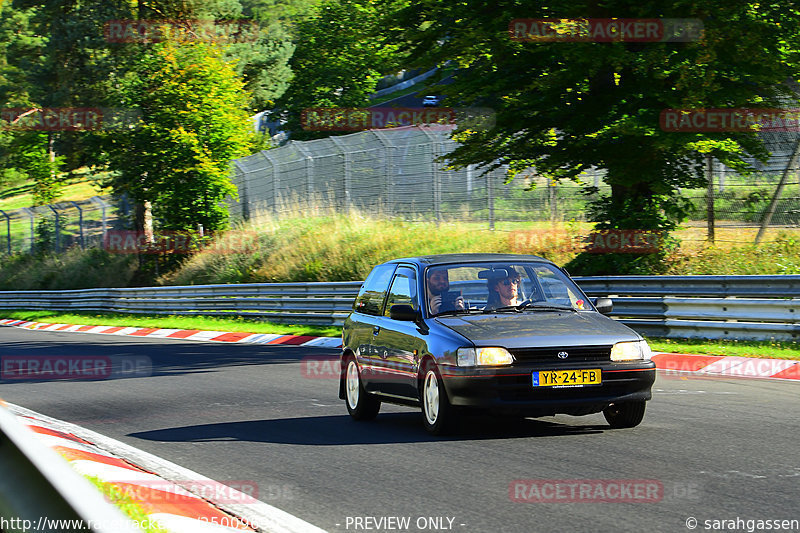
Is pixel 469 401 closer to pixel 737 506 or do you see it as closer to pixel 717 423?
pixel 717 423

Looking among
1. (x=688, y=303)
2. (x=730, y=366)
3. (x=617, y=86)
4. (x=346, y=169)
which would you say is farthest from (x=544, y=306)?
(x=346, y=169)

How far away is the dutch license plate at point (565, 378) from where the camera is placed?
8289mm

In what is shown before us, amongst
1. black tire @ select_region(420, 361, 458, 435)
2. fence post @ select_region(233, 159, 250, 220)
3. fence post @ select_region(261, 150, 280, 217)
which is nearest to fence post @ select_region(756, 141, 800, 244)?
black tire @ select_region(420, 361, 458, 435)

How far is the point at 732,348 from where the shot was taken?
49.7ft

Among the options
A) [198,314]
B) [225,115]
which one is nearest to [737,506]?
[198,314]

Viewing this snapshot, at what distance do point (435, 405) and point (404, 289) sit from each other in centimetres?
154

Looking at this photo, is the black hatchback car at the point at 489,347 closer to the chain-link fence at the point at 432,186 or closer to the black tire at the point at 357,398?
the black tire at the point at 357,398

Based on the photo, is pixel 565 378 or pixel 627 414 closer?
pixel 565 378

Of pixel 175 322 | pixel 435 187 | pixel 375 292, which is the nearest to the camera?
pixel 375 292

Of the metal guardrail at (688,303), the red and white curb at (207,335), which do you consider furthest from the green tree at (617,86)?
the red and white curb at (207,335)

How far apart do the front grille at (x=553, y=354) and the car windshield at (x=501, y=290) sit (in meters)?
1.07

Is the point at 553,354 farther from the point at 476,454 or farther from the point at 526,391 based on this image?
the point at 476,454

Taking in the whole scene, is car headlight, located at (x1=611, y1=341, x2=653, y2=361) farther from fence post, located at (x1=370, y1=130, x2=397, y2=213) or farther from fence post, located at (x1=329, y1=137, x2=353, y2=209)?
fence post, located at (x1=329, y1=137, x2=353, y2=209)

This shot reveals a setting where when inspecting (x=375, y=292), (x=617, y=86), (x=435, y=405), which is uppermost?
(x=617, y=86)
